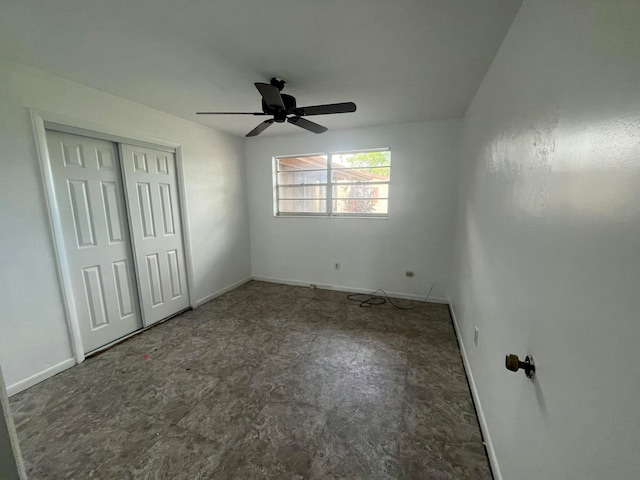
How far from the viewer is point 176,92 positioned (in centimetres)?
228

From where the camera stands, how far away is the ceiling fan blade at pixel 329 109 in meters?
1.90

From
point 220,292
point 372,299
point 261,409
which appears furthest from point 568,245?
point 220,292

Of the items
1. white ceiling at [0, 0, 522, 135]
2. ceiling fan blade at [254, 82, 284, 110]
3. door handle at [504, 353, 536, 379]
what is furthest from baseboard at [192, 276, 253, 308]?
door handle at [504, 353, 536, 379]

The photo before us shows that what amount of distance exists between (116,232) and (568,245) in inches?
133

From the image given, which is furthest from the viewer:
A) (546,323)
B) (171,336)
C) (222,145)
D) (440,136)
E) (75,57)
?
(222,145)

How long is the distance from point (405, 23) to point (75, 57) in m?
2.25

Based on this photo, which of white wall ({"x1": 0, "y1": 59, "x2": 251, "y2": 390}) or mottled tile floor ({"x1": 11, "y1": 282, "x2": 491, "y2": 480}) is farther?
white wall ({"x1": 0, "y1": 59, "x2": 251, "y2": 390})

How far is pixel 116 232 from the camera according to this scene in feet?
8.25

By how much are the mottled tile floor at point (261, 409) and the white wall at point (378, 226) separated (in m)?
1.04

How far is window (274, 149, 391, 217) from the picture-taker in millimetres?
3588

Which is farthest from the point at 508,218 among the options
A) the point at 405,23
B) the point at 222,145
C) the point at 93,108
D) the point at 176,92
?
the point at 222,145

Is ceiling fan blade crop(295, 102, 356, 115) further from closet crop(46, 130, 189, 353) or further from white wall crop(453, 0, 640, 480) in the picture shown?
closet crop(46, 130, 189, 353)

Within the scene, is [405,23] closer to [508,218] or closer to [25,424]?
[508,218]

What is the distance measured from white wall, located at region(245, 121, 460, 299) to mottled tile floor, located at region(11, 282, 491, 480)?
40.8 inches
